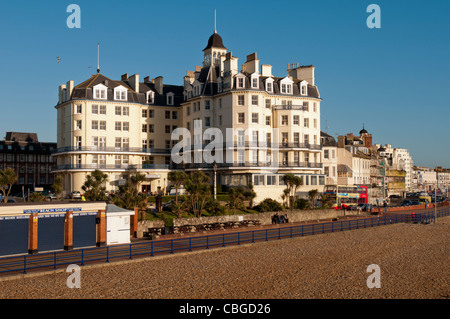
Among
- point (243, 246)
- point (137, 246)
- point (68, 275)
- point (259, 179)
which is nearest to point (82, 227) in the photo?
point (137, 246)

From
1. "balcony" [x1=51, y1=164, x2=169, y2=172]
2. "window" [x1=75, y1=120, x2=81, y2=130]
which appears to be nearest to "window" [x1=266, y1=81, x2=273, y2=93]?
"balcony" [x1=51, y1=164, x2=169, y2=172]

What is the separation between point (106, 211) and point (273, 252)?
11.5 metres

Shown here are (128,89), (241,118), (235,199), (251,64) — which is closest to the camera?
(235,199)

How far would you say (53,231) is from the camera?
28.1 m

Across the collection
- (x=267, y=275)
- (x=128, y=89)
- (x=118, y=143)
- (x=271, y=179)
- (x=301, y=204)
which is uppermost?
(x=128, y=89)

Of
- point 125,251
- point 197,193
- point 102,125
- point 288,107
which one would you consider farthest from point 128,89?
point 125,251

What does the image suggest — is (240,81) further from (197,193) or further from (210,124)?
(197,193)

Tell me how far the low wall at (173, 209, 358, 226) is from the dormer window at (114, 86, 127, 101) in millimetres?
31710

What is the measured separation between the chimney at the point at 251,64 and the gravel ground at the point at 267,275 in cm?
3514

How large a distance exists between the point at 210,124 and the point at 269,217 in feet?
67.6

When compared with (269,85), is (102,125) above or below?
below

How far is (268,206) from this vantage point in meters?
51.7

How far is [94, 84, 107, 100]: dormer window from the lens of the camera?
66.2 metres

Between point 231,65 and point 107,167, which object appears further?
point 107,167
